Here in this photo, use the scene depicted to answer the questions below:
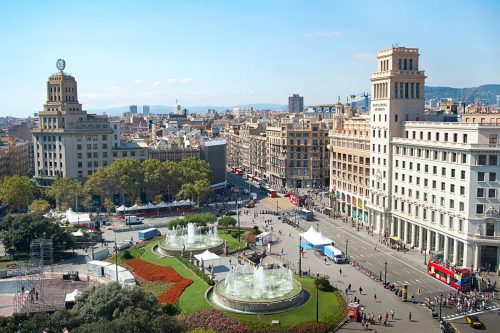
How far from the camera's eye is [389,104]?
89.8 meters

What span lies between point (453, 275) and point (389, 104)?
112 feet

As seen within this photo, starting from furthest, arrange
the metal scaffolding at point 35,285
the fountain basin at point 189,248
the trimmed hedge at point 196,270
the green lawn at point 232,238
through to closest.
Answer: the green lawn at point 232,238 → the fountain basin at point 189,248 → the trimmed hedge at point 196,270 → the metal scaffolding at point 35,285

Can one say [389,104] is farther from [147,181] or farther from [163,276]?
[147,181]

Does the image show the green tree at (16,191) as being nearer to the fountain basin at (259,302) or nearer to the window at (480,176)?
the fountain basin at (259,302)

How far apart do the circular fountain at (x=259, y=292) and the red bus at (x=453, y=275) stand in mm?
20046

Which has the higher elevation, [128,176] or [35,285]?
[128,176]

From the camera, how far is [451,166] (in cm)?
7588

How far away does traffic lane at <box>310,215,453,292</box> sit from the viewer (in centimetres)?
6831

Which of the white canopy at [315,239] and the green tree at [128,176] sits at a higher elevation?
the green tree at [128,176]

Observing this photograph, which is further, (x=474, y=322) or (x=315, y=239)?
(x=315, y=239)

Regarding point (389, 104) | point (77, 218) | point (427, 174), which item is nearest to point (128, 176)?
point (77, 218)

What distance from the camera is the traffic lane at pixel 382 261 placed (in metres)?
68.3

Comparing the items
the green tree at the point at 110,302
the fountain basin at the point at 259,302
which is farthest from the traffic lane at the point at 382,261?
the green tree at the point at 110,302

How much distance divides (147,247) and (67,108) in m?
59.0
